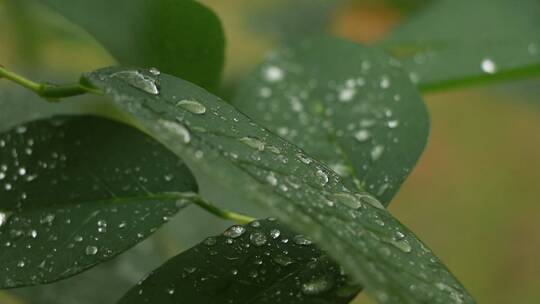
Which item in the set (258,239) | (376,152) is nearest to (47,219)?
(258,239)

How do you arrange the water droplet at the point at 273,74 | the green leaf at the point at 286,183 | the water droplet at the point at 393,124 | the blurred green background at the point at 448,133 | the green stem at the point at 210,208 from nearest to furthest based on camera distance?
the green leaf at the point at 286,183 < the green stem at the point at 210,208 < the water droplet at the point at 393,124 < the water droplet at the point at 273,74 < the blurred green background at the point at 448,133

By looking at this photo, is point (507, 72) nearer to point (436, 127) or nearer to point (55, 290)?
point (55, 290)

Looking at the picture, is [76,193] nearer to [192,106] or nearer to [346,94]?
[192,106]

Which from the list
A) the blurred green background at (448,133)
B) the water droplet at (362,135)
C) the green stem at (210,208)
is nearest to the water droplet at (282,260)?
the green stem at (210,208)

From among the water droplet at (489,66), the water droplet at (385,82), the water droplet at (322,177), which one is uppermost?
the water droplet at (489,66)

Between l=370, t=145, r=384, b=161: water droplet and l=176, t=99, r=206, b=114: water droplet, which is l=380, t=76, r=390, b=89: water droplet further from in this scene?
l=176, t=99, r=206, b=114: water droplet

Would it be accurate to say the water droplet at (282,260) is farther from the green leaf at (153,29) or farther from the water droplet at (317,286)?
the green leaf at (153,29)
